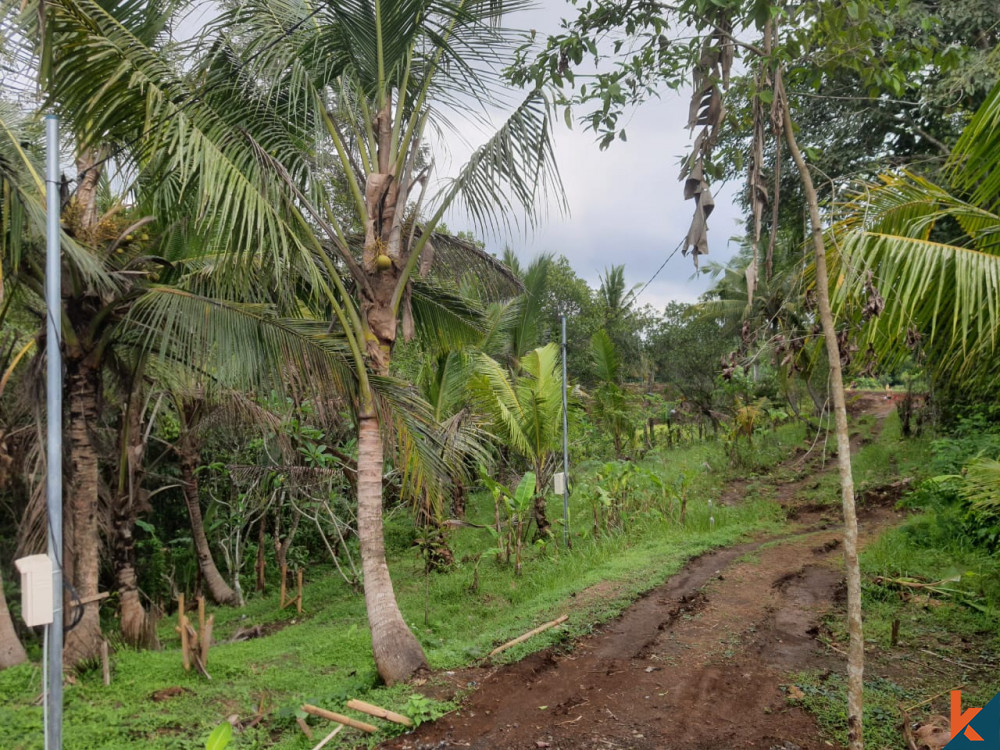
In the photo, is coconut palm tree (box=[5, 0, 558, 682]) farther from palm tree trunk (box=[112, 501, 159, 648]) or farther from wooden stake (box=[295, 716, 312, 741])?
palm tree trunk (box=[112, 501, 159, 648])

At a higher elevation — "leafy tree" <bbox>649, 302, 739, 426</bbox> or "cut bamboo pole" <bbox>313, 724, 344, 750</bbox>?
"leafy tree" <bbox>649, 302, 739, 426</bbox>

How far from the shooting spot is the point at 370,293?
5.69 m

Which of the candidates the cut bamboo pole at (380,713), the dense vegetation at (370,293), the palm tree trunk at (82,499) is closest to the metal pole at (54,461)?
the dense vegetation at (370,293)

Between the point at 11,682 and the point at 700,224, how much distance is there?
6.97 meters

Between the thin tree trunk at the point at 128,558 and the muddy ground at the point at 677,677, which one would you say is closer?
the muddy ground at the point at 677,677

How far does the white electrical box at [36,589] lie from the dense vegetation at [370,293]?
1380 millimetres

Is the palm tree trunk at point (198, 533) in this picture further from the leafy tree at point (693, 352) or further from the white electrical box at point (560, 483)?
the leafy tree at point (693, 352)

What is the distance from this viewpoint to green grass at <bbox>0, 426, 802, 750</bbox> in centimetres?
497

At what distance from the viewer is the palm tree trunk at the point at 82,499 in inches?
246

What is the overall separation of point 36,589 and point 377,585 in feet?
7.87

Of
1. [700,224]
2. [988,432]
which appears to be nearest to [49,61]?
[700,224]

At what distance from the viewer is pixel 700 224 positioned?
3191mm

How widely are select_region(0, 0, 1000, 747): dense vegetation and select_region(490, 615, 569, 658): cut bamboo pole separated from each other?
0.96 ft

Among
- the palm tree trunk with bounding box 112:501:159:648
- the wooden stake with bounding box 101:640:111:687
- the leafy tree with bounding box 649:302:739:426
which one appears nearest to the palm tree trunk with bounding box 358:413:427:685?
the wooden stake with bounding box 101:640:111:687
